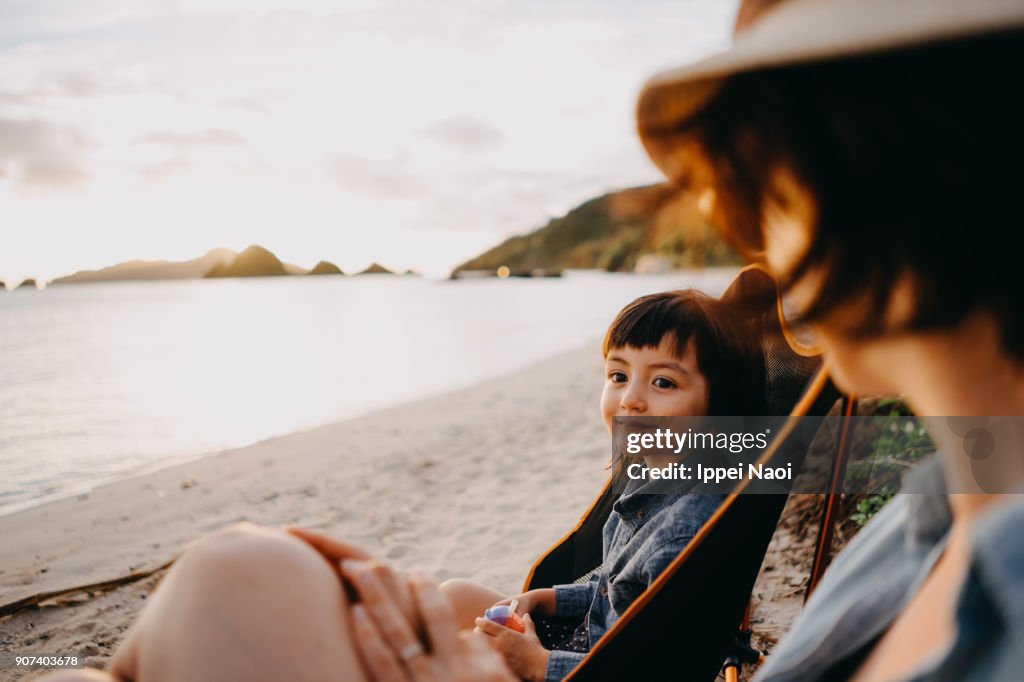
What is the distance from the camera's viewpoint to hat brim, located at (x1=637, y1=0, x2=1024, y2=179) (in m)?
0.54

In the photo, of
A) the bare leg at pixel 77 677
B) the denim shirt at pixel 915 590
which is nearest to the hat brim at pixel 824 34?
the denim shirt at pixel 915 590

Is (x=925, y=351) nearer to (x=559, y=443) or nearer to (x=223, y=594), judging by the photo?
(x=223, y=594)

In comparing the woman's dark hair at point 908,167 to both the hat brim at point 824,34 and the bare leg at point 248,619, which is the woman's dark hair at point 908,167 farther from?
the bare leg at point 248,619

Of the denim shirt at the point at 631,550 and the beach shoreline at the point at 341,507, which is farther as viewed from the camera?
the beach shoreline at the point at 341,507

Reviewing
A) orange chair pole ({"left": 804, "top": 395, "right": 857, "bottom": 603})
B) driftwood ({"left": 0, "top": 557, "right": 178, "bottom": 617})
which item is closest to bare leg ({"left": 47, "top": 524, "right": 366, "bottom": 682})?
orange chair pole ({"left": 804, "top": 395, "right": 857, "bottom": 603})

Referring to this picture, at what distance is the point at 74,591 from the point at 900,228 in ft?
15.2

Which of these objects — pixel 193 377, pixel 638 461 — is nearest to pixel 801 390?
pixel 638 461

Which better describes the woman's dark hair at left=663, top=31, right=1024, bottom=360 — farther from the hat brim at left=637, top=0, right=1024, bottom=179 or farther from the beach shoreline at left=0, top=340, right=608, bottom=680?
the beach shoreline at left=0, top=340, right=608, bottom=680

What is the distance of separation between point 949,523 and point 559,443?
6.43m

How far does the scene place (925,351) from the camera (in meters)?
0.66

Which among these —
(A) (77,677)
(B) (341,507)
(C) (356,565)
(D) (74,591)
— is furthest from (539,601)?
(B) (341,507)

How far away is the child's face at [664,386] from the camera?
2166 mm

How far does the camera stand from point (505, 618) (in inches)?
81.3

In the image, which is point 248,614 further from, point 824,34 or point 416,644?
point 824,34
